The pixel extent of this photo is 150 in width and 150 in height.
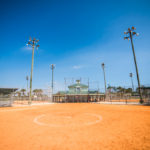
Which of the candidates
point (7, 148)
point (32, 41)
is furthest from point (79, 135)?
point (32, 41)

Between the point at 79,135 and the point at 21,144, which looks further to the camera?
the point at 79,135

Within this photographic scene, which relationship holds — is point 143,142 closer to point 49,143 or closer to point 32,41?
point 49,143

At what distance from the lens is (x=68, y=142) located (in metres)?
3.50

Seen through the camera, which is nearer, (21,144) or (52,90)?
(21,144)

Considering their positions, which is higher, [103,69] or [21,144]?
[103,69]

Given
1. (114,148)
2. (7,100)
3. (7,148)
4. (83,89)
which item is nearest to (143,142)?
(114,148)

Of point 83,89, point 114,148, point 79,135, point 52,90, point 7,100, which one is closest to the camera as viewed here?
point 114,148

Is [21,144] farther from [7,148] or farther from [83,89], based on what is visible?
[83,89]

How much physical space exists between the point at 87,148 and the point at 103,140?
0.89 meters

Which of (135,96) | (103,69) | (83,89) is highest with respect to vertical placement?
(103,69)

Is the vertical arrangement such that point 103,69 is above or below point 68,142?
above

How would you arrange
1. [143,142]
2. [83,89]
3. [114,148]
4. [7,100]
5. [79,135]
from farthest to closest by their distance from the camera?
[83,89]
[7,100]
[79,135]
[143,142]
[114,148]

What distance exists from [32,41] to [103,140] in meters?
23.4

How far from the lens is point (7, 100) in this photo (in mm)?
17391
